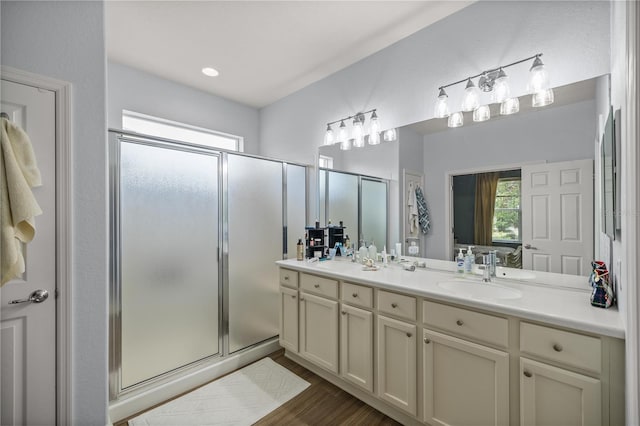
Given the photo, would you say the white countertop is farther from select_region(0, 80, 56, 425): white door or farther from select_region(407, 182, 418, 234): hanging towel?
select_region(0, 80, 56, 425): white door

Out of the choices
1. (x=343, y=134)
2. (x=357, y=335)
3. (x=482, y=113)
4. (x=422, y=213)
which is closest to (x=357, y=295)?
(x=357, y=335)

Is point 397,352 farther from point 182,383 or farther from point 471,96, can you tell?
point 471,96

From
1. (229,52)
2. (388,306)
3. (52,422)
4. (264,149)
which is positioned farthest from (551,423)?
(264,149)

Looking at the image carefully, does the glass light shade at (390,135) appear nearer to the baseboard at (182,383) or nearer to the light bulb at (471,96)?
the light bulb at (471,96)

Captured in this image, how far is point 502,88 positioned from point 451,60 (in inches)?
19.0

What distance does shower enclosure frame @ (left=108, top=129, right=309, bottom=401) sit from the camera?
1.88 meters

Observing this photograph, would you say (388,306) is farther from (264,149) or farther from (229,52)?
(264,149)

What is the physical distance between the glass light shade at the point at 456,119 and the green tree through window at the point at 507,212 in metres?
0.50

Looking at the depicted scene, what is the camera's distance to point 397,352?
5.57 feet

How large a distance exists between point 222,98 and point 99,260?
2520 mm

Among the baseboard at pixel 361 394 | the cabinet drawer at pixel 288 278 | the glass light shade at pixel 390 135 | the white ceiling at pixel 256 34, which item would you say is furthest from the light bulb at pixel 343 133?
the baseboard at pixel 361 394

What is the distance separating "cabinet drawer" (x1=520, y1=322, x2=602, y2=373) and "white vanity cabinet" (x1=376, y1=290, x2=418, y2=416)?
54 cm

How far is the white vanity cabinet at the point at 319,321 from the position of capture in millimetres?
2051

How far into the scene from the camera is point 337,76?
2.90 meters
